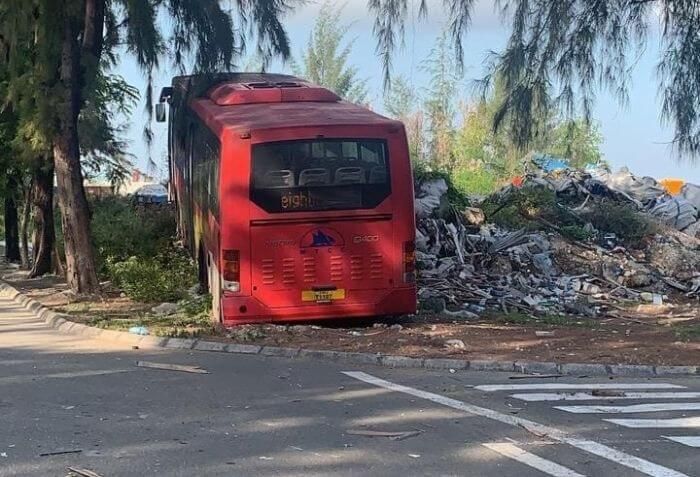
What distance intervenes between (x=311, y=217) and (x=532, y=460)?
7568mm

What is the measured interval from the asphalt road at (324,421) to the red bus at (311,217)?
2.16 m

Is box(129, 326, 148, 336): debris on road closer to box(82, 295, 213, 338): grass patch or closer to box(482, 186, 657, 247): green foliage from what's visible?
box(82, 295, 213, 338): grass patch

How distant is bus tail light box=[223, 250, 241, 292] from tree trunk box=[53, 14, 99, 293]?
6.05 metres

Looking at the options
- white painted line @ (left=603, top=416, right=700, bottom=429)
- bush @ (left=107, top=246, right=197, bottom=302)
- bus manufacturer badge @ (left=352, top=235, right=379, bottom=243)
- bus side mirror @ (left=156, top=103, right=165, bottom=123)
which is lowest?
white painted line @ (left=603, top=416, right=700, bottom=429)

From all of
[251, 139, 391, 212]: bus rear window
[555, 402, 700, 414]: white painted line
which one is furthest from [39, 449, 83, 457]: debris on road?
[251, 139, 391, 212]: bus rear window

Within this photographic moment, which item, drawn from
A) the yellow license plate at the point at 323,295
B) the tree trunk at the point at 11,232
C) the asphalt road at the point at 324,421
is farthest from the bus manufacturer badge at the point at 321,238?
the tree trunk at the point at 11,232

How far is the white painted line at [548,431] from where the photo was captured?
692 cm

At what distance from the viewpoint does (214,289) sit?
607 inches

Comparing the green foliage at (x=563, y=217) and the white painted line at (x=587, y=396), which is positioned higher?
the green foliage at (x=563, y=217)

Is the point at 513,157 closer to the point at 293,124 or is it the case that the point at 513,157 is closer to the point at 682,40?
the point at 682,40

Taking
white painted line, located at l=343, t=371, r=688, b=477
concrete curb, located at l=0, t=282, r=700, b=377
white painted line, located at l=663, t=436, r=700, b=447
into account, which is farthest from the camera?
concrete curb, located at l=0, t=282, r=700, b=377

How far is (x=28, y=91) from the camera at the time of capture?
1875 cm

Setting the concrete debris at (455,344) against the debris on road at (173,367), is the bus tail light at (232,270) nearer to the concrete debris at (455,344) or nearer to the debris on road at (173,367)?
the debris on road at (173,367)

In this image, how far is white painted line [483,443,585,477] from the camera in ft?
22.4
